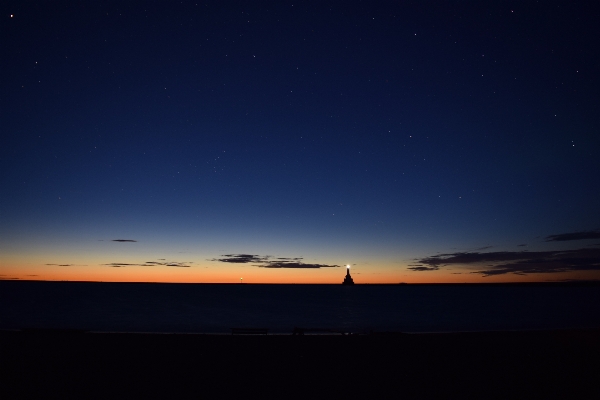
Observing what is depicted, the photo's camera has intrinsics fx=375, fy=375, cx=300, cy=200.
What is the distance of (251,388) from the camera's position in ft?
33.1

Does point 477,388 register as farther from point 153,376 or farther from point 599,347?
point 153,376

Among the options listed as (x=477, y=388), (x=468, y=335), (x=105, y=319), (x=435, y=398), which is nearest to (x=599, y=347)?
(x=468, y=335)

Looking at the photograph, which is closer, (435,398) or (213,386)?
(435,398)

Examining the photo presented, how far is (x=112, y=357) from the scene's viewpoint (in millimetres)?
13234

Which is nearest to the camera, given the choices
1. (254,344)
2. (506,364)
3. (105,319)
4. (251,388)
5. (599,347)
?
(251,388)

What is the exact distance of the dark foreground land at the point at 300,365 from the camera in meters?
9.84

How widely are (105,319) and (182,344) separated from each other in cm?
5508

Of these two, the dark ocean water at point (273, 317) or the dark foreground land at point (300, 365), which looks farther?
the dark ocean water at point (273, 317)

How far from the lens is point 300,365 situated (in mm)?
12492

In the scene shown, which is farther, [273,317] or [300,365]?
[273,317]

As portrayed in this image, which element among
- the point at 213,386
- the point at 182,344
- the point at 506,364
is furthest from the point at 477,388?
the point at 182,344

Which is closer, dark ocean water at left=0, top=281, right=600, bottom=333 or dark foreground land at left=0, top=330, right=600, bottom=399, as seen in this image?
dark foreground land at left=0, top=330, right=600, bottom=399

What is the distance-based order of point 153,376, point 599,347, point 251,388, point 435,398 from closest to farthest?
point 435,398
point 251,388
point 153,376
point 599,347

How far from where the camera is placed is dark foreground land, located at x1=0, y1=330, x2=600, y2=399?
9.84 meters
